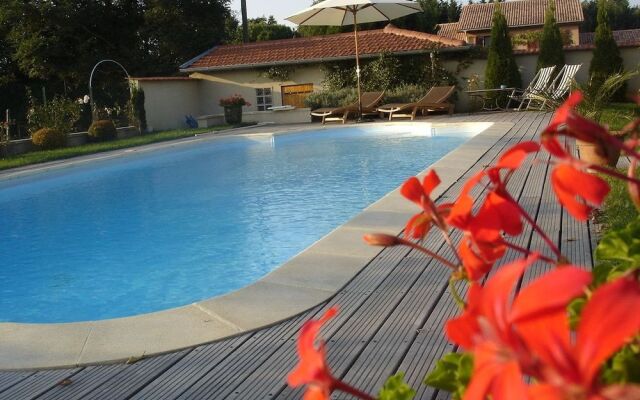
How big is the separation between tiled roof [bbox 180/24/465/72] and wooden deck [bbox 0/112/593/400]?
Answer: 1523cm

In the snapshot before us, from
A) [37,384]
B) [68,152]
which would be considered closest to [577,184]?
[37,384]

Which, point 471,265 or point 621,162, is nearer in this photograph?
point 471,265

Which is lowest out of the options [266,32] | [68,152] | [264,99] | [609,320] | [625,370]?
[68,152]

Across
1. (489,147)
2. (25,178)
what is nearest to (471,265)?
(489,147)

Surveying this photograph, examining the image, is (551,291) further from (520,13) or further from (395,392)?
(520,13)

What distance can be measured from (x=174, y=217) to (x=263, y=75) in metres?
13.0

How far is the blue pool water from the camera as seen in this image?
5.84m

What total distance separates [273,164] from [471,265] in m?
11.7

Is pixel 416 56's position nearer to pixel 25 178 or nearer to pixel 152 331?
pixel 25 178

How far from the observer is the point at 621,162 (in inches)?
275

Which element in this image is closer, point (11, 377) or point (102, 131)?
point (11, 377)

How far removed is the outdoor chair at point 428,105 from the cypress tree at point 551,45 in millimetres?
2765

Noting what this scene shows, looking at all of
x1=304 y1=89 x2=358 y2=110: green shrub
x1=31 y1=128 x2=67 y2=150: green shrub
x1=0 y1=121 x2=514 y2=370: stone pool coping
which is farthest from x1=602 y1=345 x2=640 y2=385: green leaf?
x1=304 y1=89 x2=358 y2=110: green shrub

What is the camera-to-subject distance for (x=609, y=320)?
0.32m
